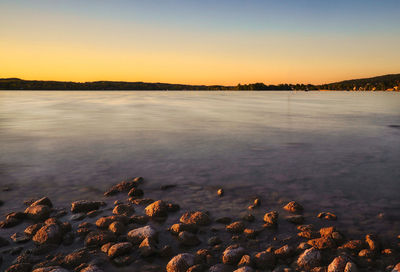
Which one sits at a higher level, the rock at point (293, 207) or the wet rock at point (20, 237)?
the rock at point (293, 207)

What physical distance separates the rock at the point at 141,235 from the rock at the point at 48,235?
57.0 inches

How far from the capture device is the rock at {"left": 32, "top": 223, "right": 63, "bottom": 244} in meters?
5.61

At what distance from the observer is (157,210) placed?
6.89 meters

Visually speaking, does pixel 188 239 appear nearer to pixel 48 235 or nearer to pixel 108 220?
pixel 108 220

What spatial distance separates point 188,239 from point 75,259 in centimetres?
213

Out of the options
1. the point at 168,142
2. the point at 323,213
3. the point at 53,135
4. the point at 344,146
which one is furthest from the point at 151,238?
the point at 53,135

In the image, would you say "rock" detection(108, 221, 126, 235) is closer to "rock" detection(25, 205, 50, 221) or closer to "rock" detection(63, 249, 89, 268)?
"rock" detection(63, 249, 89, 268)

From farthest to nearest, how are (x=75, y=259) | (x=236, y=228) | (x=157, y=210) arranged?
1. (x=157, y=210)
2. (x=236, y=228)
3. (x=75, y=259)

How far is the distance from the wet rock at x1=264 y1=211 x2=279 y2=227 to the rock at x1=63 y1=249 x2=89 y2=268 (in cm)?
384

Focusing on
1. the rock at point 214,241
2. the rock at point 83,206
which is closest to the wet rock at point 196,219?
the rock at point 214,241

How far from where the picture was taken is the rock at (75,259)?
16.3 feet

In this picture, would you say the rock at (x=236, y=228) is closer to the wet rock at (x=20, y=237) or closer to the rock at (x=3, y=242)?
the wet rock at (x=20, y=237)

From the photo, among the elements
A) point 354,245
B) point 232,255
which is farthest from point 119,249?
point 354,245

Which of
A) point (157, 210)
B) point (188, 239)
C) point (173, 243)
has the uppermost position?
point (157, 210)
